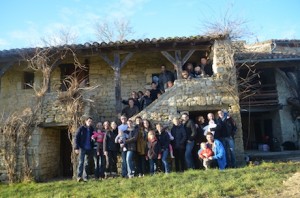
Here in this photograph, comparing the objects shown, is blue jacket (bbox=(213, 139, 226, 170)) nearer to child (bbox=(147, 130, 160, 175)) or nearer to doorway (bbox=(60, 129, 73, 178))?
child (bbox=(147, 130, 160, 175))

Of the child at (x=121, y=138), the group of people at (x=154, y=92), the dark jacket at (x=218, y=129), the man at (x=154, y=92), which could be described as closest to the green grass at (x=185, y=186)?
the child at (x=121, y=138)

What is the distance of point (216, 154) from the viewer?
765 cm

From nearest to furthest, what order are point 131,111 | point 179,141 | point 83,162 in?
1. point 83,162
2. point 179,141
3. point 131,111

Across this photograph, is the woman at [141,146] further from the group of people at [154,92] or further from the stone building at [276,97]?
the stone building at [276,97]

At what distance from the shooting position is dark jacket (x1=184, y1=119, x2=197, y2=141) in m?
7.82

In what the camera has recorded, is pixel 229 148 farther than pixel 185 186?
Yes

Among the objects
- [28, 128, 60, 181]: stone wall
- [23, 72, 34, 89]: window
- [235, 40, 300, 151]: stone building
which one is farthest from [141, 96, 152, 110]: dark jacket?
[23, 72, 34, 89]: window

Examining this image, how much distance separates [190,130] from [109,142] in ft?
7.58

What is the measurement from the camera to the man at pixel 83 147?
24.7 ft

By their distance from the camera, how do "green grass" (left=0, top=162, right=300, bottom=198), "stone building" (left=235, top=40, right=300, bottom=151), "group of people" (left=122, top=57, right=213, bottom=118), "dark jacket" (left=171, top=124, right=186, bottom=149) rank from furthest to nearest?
"stone building" (left=235, top=40, right=300, bottom=151), "group of people" (left=122, top=57, right=213, bottom=118), "dark jacket" (left=171, top=124, right=186, bottom=149), "green grass" (left=0, top=162, right=300, bottom=198)

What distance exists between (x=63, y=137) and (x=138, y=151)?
14.7 ft

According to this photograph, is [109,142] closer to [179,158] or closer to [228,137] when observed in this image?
[179,158]

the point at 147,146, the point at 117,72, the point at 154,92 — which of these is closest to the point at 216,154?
the point at 147,146

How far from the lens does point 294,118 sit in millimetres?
12977
